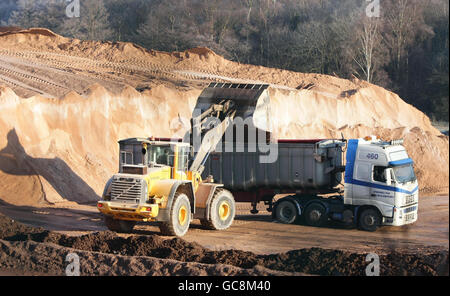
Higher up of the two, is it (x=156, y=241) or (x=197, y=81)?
(x=197, y=81)

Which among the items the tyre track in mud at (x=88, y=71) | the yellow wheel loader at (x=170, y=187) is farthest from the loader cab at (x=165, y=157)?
the tyre track in mud at (x=88, y=71)

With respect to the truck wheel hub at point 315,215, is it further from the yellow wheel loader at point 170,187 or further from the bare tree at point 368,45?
the bare tree at point 368,45

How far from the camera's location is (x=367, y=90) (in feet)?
138

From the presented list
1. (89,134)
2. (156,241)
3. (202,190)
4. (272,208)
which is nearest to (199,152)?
(202,190)

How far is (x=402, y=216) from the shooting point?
18.2 m

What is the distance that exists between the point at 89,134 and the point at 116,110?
2648 millimetres

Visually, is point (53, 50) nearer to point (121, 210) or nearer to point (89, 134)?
point (89, 134)

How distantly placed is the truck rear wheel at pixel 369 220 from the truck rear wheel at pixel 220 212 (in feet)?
12.7

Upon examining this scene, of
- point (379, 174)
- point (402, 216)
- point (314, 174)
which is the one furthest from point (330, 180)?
point (402, 216)

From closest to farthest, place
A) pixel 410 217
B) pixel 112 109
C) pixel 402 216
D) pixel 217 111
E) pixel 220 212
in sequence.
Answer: pixel 402 216, pixel 410 217, pixel 220 212, pixel 217 111, pixel 112 109

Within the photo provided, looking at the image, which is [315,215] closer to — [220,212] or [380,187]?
[380,187]

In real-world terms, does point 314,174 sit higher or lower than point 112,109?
lower

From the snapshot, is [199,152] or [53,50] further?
[53,50]

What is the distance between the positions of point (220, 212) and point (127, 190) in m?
3.61
